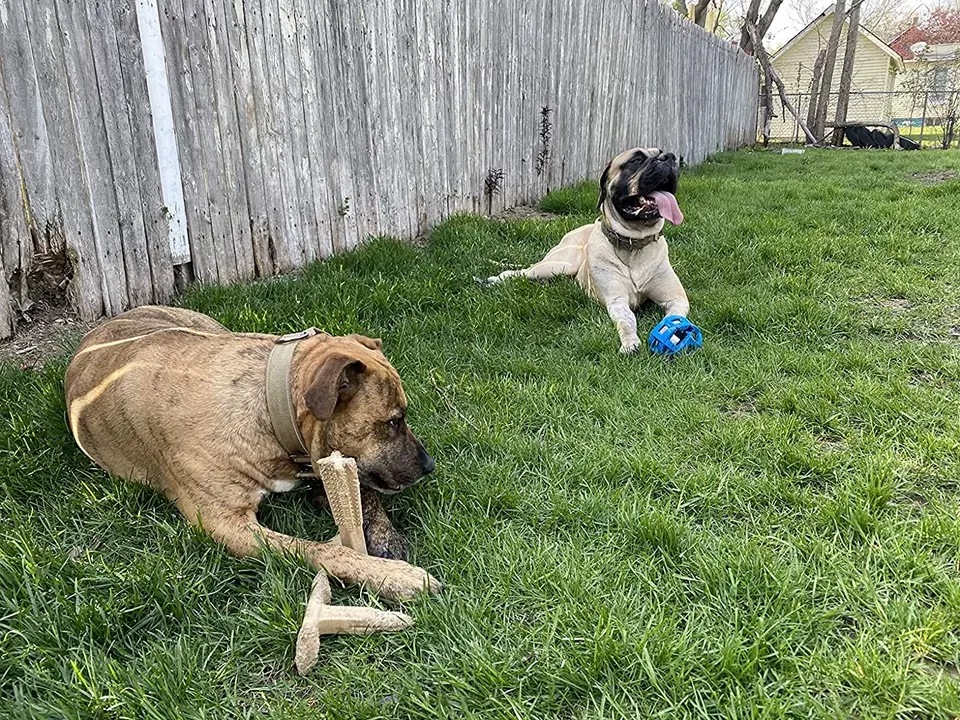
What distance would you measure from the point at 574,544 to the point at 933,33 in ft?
188

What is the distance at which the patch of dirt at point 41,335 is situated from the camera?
3.83m

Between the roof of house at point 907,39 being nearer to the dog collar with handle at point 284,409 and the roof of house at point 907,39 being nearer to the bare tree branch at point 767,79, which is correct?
the bare tree branch at point 767,79

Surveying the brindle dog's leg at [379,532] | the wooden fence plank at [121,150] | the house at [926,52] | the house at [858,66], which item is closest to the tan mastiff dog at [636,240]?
the brindle dog's leg at [379,532]

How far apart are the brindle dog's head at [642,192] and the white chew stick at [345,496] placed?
3.43 meters

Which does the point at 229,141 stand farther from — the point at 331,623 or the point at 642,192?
the point at 331,623

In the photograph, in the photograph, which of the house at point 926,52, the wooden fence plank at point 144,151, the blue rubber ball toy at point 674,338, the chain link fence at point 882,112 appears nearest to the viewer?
the wooden fence plank at point 144,151

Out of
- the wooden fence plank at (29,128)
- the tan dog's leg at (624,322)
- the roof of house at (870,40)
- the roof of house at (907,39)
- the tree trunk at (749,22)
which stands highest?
the roof of house at (907,39)

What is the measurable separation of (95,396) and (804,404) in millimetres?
3291

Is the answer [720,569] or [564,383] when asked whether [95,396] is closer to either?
[564,383]

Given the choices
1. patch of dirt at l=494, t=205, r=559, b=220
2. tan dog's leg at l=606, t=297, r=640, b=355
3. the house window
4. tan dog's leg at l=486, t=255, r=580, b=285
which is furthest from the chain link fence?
tan dog's leg at l=606, t=297, r=640, b=355

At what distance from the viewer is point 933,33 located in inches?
1804

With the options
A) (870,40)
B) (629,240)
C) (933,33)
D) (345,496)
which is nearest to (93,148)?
(345,496)

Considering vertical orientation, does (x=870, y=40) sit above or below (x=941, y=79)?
above

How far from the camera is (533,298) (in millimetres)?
5078
